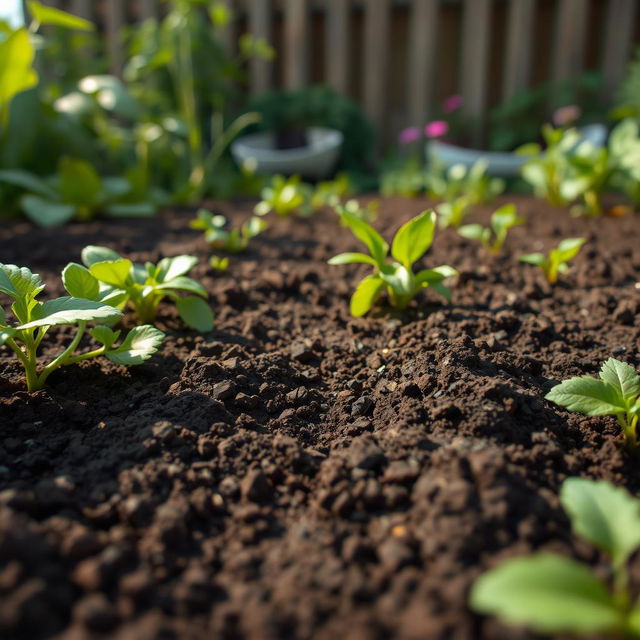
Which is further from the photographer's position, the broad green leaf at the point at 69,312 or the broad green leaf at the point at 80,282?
the broad green leaf at the point at 80,282

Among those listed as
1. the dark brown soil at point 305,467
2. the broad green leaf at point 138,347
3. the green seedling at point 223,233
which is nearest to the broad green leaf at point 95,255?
the dark brown soil at point 305,467

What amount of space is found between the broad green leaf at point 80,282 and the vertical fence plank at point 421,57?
13.7 ft

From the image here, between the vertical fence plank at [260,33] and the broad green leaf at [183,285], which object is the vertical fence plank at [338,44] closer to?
the vertical fence plank at [260,33]

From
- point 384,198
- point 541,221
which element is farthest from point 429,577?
point 384,198

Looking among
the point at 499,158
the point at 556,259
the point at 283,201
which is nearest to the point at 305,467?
the point at 556,259

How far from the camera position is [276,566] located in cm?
94

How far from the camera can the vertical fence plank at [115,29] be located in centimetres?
552

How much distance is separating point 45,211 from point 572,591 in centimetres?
265

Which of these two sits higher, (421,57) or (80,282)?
(80,282)

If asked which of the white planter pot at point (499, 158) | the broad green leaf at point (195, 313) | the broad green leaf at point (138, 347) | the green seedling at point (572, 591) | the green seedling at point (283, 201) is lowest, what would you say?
the white planter pot at point (499, 158)

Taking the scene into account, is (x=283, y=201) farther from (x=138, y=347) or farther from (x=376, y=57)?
(x=376, y=57)

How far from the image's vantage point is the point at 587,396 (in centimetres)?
Answer: 121

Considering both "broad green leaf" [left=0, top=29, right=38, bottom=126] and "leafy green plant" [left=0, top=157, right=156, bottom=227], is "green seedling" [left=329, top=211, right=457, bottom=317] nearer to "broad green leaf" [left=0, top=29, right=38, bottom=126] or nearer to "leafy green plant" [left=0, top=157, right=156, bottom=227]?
"leafy green plant" [left=0, top=157, right=156, bottom=227]

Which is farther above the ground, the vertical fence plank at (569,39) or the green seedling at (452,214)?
the vertical fence plank at (569,39)
